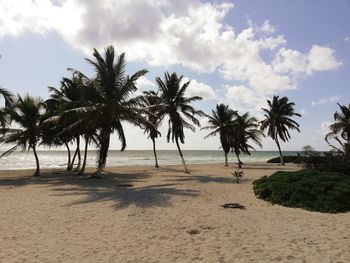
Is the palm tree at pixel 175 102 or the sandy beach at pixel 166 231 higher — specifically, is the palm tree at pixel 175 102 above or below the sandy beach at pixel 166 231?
above

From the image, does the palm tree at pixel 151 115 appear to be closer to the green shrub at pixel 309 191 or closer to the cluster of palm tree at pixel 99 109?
the cluster of palm tree at pixel 99 109

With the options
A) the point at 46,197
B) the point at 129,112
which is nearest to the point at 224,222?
the point at 46,197

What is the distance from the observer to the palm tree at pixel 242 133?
37375mm

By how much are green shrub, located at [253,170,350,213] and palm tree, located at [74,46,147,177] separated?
9991 mm

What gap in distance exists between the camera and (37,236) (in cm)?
845

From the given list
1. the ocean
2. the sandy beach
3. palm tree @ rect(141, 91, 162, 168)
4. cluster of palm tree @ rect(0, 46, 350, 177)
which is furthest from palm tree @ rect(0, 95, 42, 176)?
the ocean

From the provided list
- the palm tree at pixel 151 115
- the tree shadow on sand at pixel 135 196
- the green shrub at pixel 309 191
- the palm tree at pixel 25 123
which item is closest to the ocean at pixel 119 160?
the palm tree at pixel 151 115

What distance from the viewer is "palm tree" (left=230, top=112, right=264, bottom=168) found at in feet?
123

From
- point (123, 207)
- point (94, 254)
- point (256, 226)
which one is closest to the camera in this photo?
point (94, 254)

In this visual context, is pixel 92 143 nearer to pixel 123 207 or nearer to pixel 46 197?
pixel 46 197

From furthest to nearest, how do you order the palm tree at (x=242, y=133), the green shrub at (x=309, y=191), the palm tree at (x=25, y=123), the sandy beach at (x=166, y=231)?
the palm tree at (x=242, y=133) < the palm tree at (x=25, y=123) < the green shrub at (x=309, y=191) < the sandy beach at (x=166, y=231)

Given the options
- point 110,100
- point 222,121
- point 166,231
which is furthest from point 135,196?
point 222,121

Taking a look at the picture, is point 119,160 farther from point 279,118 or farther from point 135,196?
point 135,196

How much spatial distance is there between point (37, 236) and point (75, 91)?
20788mm
